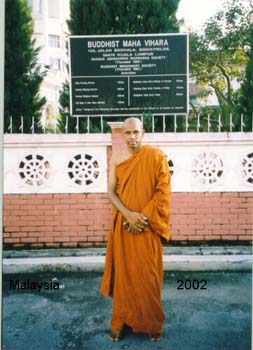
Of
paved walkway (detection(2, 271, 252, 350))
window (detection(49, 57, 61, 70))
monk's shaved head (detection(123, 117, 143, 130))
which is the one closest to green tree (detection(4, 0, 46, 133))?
window (detection(49, 57, 61, 70))

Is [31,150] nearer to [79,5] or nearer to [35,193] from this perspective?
[35,193]

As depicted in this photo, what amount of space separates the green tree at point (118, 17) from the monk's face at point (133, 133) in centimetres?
53

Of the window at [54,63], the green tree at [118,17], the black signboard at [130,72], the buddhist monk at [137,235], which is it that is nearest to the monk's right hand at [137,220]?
the buddhist monk at [137,235]

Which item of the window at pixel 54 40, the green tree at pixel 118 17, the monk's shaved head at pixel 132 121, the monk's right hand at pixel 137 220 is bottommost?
the monk's right hand at pixel 137 220

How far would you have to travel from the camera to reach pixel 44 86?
342 cm

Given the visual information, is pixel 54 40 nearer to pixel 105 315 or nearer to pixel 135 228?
pixel 135 228

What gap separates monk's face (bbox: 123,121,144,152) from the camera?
311 centimetres

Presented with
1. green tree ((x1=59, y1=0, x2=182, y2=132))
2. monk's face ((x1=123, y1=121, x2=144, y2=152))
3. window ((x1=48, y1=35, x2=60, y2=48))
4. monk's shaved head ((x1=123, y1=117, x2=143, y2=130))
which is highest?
green tree ((x1=59, y1=0, x2=182, y2=132))

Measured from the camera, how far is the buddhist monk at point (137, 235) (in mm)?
3084

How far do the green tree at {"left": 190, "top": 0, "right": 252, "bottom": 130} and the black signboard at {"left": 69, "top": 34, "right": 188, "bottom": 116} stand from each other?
0.38ft

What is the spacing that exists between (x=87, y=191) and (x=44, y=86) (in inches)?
32.9

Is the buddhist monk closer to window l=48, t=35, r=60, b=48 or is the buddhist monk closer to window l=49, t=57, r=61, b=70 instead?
window l=49, t=57, r=61, b=70

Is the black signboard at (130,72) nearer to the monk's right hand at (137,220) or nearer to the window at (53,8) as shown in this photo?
the window at (53,8)

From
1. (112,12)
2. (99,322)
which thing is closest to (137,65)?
(112,12)
